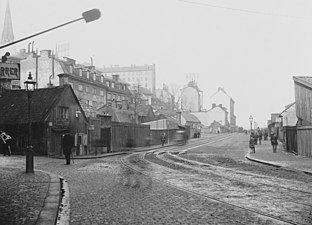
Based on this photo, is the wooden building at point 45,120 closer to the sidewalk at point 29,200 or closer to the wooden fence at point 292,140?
the sidewalk at point 29,200

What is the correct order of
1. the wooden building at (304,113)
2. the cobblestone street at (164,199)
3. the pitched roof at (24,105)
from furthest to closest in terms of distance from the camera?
the pitched roof at (24,105) → the wooden building at (304,113) → the cobblestone street at (164,199)

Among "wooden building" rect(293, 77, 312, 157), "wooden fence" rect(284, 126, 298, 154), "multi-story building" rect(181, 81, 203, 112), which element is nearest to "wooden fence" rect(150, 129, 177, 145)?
"wooden fence" rect(284, 126, 298, 154)

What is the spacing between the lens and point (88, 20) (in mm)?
12812

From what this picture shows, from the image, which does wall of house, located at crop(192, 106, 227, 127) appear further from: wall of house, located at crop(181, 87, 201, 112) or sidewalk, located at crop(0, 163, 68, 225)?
sidewalk, located at crop(0, 163, 68, 225)

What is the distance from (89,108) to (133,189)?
164ft

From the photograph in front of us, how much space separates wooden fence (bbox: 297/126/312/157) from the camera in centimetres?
2225

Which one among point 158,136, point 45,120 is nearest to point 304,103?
point 45,120

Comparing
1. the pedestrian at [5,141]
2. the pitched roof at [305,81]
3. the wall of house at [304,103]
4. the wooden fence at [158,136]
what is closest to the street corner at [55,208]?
the pedestrian at [5,141]

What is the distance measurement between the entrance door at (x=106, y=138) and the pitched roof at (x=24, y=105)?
529 cm

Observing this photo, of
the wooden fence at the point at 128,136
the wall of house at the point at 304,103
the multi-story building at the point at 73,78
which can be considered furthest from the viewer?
the multi-story building at the point at 73,78

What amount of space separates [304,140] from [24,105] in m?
21.7

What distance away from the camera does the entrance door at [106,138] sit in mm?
32500

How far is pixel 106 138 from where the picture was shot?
3266 cm

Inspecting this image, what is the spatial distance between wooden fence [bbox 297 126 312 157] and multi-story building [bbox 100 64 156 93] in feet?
391
